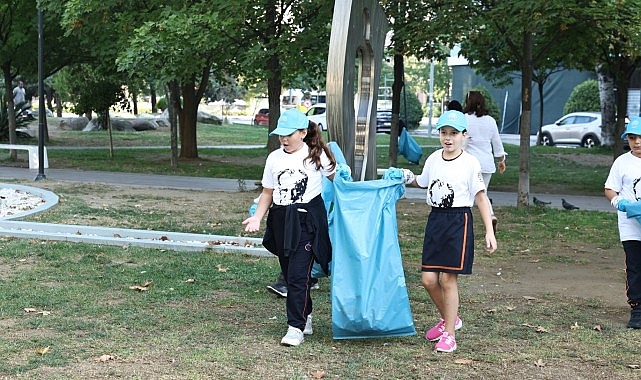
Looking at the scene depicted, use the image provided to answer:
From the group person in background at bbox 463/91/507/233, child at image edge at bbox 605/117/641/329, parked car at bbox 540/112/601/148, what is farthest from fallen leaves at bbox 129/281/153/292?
parked car at bbox 540/112/601/148

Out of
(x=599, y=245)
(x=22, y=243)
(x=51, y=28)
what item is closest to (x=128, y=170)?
(x=51, y=28)

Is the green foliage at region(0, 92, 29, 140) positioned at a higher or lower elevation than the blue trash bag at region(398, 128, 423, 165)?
higher

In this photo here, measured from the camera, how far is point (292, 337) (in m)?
5.83

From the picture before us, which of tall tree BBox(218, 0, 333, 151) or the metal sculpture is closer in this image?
the metal sculpture

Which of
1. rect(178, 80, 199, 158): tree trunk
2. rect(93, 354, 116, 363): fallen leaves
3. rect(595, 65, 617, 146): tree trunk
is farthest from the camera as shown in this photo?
rect(595, 65, 617, 146): tree trunk

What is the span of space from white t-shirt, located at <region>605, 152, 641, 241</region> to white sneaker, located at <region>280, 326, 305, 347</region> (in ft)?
8.14

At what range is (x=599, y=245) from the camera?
10.8 metres

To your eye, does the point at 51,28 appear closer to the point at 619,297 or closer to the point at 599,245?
the point at 599,245

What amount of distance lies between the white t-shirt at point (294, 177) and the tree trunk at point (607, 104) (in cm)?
2326

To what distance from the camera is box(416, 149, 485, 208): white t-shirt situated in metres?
5.80

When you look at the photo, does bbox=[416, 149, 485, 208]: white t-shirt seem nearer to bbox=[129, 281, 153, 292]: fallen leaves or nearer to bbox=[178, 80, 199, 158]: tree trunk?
bbox=[129, 281, 153, 292]: fallen leaves

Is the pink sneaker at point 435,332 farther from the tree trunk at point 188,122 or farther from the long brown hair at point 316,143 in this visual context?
the tree trunk at point 188,122

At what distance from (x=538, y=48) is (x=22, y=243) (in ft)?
34.1

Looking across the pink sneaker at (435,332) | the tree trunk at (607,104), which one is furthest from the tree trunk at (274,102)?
the tree trunk at (607,104)
